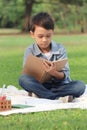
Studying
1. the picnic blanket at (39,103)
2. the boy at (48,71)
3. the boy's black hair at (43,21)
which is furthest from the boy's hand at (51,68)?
the boy's black hair at (43,21)

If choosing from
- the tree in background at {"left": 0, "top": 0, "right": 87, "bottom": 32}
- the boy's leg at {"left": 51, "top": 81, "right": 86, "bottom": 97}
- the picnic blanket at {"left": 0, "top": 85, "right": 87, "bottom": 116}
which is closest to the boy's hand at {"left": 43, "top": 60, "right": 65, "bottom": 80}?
the boy's leg at {"left": 51, "top": 81, "right": 86, "bottom": 97}

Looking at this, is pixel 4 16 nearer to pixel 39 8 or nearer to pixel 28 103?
pixel 39 8

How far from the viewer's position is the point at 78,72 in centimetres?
1149

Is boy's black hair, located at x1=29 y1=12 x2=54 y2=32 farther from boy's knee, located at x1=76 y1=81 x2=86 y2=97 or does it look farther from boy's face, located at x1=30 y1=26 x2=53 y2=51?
boy's knee, located at x1=76 y1=81 x2=86 y2=97

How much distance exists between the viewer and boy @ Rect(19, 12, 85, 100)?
6828 mm

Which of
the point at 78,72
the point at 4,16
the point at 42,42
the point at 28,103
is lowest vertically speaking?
the point at 4,16

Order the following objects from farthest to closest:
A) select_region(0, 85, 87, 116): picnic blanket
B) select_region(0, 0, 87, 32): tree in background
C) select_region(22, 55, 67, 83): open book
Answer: select_region(0, 0, 87, 32): tree in background < select_region(22, 55, 67, 83): open book < select_region(0, 85, 87, 116): picnic blanket

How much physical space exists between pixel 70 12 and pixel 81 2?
239cm

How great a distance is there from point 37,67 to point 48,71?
0.21 meters

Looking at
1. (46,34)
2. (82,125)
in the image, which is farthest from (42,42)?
(82,125)

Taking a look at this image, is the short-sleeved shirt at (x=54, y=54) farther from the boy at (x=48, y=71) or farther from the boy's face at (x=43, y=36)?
the boy's face at (x=43, y=36)

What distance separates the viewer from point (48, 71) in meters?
6.67

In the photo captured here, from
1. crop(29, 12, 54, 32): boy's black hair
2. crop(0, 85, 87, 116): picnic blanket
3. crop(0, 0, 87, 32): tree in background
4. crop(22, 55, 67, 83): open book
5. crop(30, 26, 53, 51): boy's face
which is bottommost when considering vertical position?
crop(0, 0, 87, 32): tree in background

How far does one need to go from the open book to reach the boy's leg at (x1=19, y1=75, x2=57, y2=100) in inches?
2.9
